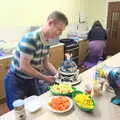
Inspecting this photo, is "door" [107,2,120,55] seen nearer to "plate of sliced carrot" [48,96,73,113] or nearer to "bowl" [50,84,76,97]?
"bowl" [50,84,76,97]

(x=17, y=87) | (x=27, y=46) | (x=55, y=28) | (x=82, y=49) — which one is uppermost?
(x=55, y=28)

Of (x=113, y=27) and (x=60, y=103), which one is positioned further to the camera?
(x=113, y=27)

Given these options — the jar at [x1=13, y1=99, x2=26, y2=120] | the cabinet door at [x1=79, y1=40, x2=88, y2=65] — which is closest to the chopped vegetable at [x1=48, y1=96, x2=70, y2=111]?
the jar at [x1=13, y1=99, x2=26, y2=120]

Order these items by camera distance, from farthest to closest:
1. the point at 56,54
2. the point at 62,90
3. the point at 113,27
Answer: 1. the point at 113,27
2. the point at 56,54
3. the point at 62,90

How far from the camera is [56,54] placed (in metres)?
3.74

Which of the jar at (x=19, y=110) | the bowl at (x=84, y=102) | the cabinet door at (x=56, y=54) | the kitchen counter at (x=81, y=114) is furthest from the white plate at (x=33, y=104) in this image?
the cabinet door at (x=56, y=54)

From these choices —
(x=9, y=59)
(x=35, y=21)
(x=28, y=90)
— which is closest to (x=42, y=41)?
(x=28, y=90)

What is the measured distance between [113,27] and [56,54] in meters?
1.99

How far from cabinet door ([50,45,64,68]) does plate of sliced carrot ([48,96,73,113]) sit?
7.55 ft

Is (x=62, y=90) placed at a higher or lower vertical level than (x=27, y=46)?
lower

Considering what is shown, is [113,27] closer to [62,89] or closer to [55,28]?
[55,28]

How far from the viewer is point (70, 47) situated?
4.11m

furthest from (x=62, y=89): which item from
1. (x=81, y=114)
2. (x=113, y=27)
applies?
A: (x=113, y=27)

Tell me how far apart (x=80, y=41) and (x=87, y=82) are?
2.76 meters
